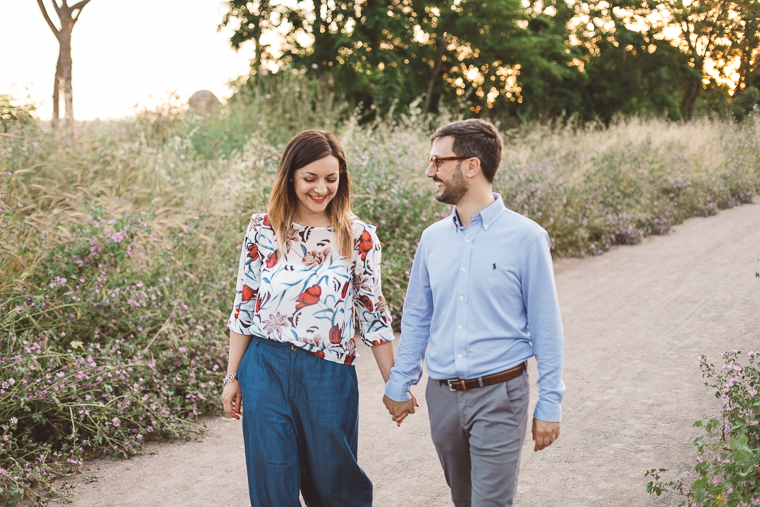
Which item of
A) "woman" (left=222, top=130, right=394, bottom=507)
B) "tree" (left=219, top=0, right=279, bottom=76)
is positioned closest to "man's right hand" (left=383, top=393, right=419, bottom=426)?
"woman" (left=222, top=130, right=394, bottom=507)

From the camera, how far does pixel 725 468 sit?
2613 mm

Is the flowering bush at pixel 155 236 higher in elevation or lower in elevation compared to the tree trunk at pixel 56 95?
lower

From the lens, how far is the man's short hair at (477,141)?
2.46 meters

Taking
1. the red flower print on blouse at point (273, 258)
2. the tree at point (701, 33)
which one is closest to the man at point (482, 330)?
the red flower print on blouse at point (273, 258)

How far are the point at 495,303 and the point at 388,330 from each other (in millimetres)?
580

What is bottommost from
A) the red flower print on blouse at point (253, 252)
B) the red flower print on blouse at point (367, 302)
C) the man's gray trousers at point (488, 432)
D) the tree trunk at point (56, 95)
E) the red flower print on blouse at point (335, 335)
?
the man's gray trousers at point (488, 432)

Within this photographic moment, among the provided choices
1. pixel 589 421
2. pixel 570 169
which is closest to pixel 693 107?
pixel 570 169

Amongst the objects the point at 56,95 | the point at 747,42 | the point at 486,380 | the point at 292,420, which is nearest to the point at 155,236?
the point at 292,420

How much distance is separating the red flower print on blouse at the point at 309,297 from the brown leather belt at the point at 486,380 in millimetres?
621

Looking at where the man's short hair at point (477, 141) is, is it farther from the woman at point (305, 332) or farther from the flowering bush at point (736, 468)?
the flowering bush at point (736, 468)

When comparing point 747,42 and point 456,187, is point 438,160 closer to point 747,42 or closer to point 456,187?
point 456,187

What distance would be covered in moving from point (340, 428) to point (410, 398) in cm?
31

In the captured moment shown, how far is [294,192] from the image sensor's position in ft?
9.09

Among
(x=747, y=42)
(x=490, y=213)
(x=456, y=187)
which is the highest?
(x=747, y=42)
